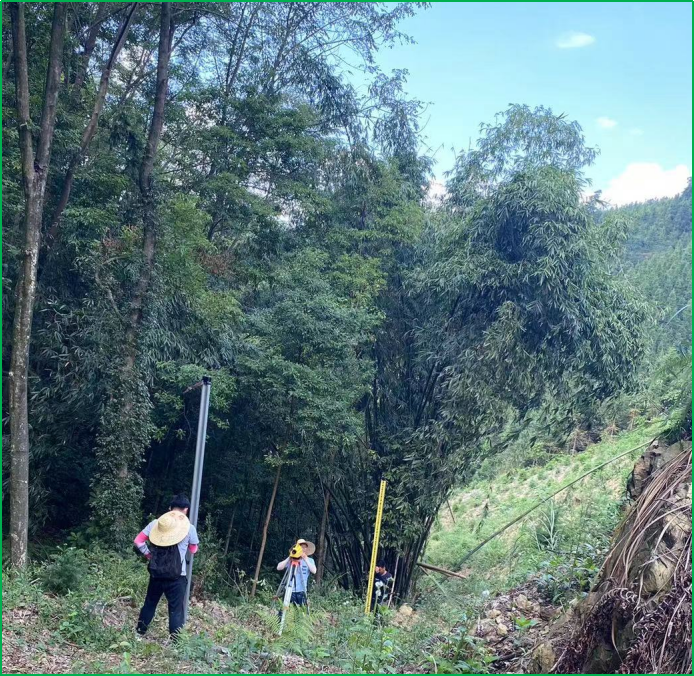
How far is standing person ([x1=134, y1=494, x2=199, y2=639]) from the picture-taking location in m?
5.48

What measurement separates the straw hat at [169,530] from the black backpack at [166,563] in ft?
0.18

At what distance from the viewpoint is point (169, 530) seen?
5.50 metres

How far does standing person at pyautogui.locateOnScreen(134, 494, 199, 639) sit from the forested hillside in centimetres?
312

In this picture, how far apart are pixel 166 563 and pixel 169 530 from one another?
0.82ft

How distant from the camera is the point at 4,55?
10703mm

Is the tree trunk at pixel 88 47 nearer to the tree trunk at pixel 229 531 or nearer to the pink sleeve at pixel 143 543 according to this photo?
the tree trunk at pixel 229 531

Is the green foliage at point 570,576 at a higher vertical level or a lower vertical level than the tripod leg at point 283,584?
higher

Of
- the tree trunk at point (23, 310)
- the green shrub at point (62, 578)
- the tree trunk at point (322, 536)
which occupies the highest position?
the tree trunk at point (23, 310)

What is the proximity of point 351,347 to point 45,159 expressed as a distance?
185 inches

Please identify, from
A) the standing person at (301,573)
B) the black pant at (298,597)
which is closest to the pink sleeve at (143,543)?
the standing person at (301,573)

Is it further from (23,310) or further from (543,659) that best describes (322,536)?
(543,659)

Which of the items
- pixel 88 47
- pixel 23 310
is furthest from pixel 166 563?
pixel 88 47

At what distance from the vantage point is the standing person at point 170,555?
548 cm

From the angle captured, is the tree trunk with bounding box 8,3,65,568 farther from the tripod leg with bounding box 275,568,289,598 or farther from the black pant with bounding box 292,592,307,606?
the black pant with bounding box 292,592,307,606
